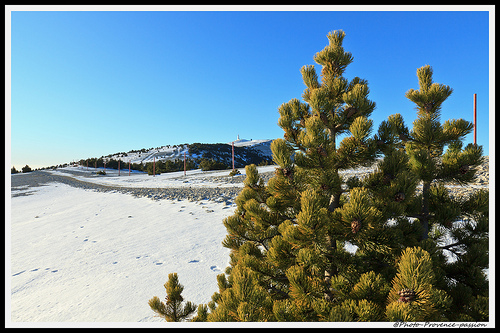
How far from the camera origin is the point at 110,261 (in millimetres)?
4668

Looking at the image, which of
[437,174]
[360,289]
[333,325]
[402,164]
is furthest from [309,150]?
[437,174]

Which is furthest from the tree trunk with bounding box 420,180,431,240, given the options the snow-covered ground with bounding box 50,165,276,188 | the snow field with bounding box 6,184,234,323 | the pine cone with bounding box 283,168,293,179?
the snow-covered ground with bounding box 50,165,276,188

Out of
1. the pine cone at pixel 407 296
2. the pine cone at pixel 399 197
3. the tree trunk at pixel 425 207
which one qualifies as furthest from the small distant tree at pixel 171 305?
the tree trunk at pixel 425 207

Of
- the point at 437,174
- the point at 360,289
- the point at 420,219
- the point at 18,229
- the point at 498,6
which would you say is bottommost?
Answer: the point at 18,229

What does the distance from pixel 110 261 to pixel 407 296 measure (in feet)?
17.6

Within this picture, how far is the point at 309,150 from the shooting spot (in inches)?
70.1

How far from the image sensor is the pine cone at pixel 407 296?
3.90 feet

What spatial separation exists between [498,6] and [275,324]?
106 inches

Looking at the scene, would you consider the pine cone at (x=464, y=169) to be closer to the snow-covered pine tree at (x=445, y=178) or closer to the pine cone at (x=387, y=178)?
the snow-covered pine tree at (x=445, y=178)

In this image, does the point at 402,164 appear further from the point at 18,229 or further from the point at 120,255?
the point at 18,229

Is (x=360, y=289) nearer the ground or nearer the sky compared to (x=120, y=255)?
nearer the sky

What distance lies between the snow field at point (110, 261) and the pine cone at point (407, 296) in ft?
6.91

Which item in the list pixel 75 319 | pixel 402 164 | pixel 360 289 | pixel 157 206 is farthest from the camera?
pixel 157 206

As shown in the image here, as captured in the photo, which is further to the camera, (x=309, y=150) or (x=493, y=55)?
(x=309, y=150)
